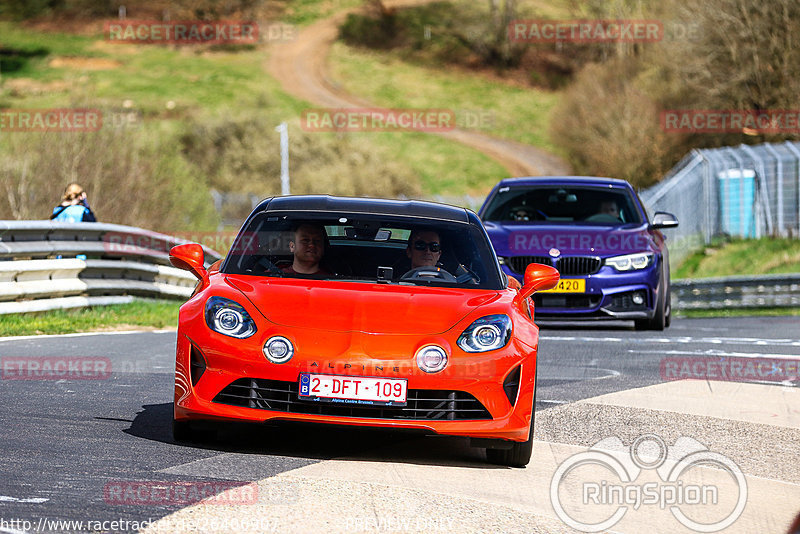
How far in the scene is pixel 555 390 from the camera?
9.38 metres

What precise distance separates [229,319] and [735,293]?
54.4ft

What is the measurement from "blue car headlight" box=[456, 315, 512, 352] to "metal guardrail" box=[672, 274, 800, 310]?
1566cm

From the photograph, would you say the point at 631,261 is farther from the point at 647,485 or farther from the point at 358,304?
the point at 647,485

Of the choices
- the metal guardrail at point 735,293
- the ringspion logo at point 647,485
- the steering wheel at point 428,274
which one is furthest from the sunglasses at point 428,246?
the metal guardrail at point 735,293

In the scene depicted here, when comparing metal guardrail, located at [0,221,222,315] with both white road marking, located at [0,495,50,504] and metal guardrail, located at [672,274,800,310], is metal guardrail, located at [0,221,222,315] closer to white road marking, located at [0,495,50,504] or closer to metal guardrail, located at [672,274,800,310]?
metal guardrail, located at [672,274,800,310]

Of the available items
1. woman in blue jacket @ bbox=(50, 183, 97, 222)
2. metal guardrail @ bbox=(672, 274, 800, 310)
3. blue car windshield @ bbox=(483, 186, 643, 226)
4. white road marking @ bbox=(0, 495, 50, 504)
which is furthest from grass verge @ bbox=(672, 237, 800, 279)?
white road marking @ bbox=(0, 495, 50, 504)

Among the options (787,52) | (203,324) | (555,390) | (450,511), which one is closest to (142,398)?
(203,324)

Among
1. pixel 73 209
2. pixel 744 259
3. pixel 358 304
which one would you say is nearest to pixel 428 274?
pixel 358 304

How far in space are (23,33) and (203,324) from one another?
103718mm

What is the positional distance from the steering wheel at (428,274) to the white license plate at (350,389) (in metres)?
1.10

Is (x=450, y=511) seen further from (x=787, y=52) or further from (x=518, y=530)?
(x=787, y=52)

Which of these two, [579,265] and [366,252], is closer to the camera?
[366,252]

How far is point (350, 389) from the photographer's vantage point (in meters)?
6.21

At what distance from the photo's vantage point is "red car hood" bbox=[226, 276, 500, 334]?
21.0 ft
